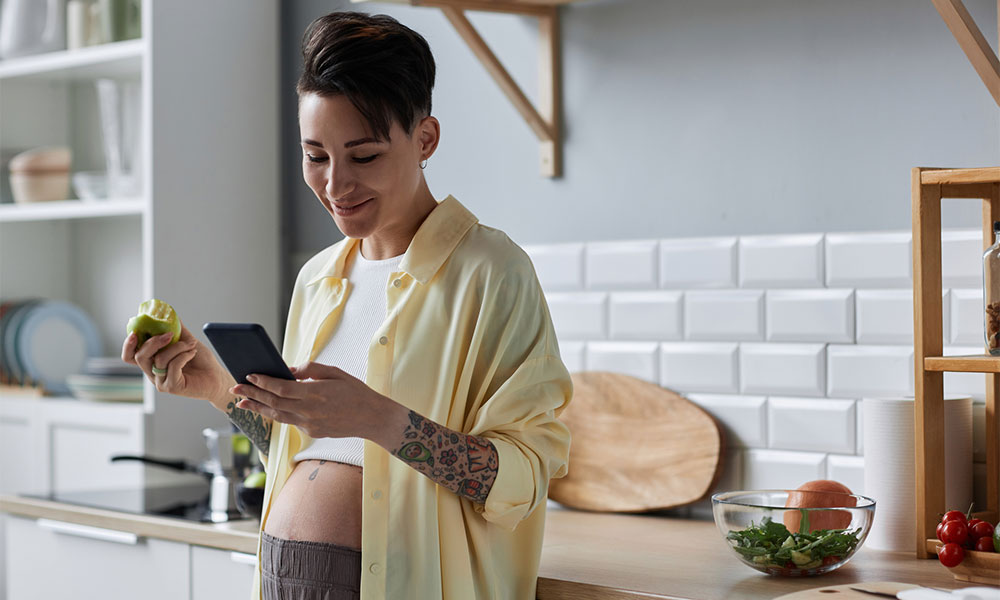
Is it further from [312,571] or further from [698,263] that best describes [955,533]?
[312,571]

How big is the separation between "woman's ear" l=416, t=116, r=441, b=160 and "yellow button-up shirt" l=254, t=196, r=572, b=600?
9cm

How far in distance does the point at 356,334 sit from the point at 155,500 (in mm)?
1049

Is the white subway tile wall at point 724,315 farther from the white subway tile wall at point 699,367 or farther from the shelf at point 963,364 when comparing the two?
the shelf at point 963,364

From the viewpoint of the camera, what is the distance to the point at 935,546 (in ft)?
5.41

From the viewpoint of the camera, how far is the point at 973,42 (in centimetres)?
165

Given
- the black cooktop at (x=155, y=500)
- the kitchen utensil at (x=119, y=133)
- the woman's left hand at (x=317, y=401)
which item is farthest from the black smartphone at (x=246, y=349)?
the kitchen utensil at (x=119, y=133)

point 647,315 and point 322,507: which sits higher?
point 647,315

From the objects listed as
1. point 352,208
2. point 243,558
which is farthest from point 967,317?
point 243,558

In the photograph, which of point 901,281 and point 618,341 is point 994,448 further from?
point 618,341

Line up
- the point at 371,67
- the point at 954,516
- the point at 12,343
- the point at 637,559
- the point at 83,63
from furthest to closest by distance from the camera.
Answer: the point at 12,343, the point at 83,63, the point at 637,559, the point at 954,516, the point at 371,67

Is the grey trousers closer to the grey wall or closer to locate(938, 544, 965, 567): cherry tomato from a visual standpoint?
locate(938, 544, 965, 567): cherry tomato

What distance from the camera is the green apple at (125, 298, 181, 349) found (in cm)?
152

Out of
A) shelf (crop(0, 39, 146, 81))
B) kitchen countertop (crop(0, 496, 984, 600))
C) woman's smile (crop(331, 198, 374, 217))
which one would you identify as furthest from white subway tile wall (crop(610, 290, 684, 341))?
shelf (crop(0, 39, 146, 81))

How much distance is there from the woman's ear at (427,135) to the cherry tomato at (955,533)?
2.83 ft
